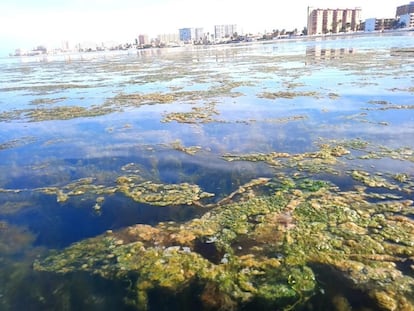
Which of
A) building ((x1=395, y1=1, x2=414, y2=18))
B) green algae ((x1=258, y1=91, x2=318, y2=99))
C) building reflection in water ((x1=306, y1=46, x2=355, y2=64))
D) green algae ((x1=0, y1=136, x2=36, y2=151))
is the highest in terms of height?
building ((x1=395, y1=1, x2=414, y2=18))

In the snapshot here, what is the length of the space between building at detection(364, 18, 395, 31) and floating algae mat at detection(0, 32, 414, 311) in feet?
499

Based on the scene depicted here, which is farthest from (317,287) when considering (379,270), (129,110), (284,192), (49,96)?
(49,96)

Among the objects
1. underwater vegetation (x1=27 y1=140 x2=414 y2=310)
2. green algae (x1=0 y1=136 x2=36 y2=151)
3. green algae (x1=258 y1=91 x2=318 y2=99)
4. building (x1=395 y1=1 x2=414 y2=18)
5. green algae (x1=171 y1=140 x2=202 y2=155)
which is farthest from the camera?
building (x1=395 y1=1 x2=414 y2=18)

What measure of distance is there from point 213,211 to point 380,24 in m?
164

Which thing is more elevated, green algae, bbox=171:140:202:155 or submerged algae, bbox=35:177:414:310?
green algae, bbox=171:140:202:155

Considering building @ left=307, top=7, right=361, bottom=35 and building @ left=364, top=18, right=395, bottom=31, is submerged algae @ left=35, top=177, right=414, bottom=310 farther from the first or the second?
building @ left=307, top=7, right=361, bottom=35

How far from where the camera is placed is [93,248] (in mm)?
4859

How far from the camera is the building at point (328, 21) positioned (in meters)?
152

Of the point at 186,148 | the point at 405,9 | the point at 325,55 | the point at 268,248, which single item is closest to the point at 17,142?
the point at 186,148

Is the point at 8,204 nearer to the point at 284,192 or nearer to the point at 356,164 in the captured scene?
the point at 284,192

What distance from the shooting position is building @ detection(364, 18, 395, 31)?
138750 millimetres

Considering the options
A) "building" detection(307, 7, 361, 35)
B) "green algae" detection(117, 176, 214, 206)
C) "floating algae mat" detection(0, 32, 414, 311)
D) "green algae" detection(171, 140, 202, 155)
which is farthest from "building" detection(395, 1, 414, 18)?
"green algae" detection(117, 176, 214, 206)

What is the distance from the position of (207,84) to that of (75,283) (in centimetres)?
1612

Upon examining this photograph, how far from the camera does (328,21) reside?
160 meters
